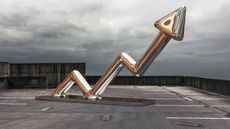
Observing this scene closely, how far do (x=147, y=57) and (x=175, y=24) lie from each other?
2.25 m

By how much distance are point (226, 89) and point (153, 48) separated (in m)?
10.6

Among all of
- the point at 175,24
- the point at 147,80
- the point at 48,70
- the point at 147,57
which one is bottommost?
the point at 147,80

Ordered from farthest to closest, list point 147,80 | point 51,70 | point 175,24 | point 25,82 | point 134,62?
point 147,80
point 51,70
point 25,82
point 134,62
point 175,24

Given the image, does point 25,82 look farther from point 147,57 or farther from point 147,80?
point 147,57

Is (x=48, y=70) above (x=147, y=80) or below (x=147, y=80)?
above

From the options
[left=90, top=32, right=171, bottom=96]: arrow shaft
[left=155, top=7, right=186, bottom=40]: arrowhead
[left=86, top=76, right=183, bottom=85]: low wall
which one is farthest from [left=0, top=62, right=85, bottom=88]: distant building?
[left=155, top=7, right=186, bottom=40]: arrowhead

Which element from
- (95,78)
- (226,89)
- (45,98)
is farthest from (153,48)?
(95,78)

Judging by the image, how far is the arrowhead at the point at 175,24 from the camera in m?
12.0

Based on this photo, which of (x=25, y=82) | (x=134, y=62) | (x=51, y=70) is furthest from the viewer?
(x=51, y=70)

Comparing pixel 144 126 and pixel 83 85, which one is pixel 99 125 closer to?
pixel 144 126

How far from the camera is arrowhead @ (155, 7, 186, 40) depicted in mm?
11984

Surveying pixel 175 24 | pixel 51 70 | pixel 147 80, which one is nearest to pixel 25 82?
pixel 51 70

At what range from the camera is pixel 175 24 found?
12086 millimetres

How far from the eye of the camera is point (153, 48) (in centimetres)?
1301
